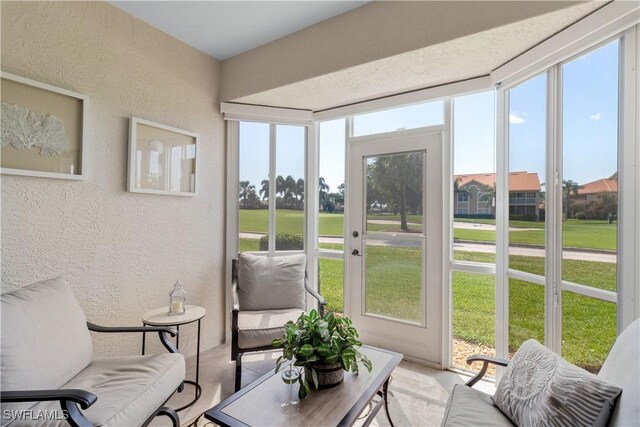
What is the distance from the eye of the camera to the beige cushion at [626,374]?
906mm

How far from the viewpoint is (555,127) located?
5.95 ft

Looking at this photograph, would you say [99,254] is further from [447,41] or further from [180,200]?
[447,41]

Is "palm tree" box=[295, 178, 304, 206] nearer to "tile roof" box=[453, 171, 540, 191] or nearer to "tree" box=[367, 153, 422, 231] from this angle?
"tree" box=[367, 153, 422, 231]

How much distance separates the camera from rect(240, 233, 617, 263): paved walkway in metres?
1.59

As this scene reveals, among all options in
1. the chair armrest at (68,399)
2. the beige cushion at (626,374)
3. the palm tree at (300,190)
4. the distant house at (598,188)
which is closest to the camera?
the beige cushion at (626,374)

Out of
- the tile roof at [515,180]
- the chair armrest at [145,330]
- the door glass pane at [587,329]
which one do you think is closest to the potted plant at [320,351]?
the chair armrest at [145,330]

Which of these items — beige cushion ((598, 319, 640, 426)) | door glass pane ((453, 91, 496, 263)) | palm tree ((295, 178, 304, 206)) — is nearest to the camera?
beige cushion ((598, 319, 640, 426))

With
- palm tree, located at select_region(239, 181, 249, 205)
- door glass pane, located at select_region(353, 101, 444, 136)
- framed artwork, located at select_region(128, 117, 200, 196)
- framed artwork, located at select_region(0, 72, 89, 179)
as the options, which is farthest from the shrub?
framed artwork, located at select_region(0, 72, 89, 179)

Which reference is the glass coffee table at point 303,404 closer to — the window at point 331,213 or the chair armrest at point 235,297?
the chair armrest at point 235,297

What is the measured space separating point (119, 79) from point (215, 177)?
1090mm

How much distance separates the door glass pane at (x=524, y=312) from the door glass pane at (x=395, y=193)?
0.90 meters

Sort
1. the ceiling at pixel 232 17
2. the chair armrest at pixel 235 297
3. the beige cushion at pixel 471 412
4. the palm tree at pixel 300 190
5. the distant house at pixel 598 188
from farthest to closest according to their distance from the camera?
1. the palm tree at pixel 300 190
2. the chair armrest at pixel 235 297
3. the ceiling at pixel 232 17
4. the distant house at pixel 598 188
5. the beige cushion at pixel 471 412

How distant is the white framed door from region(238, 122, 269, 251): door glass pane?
91cm

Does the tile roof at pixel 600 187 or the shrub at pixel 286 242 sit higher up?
the tile roof at pixel 600 187
